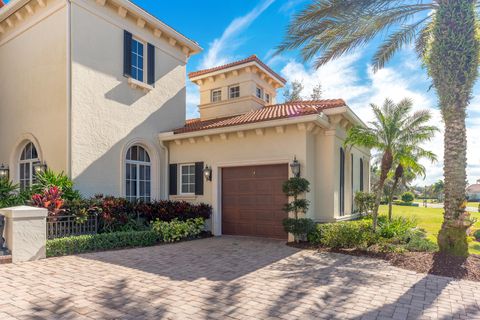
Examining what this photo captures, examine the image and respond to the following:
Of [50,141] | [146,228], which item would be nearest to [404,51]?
[146,228]

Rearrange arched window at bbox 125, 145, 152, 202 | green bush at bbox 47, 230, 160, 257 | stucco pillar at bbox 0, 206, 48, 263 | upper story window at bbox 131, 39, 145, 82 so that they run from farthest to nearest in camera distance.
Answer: upper story window at bbox 131, 39, 145, 82 < arched window at bbox 125, 145, 152, 202 < green bush at bbox 47, 230, 160, 257 < stucco pillar at bbox 0, 206, 48, 263

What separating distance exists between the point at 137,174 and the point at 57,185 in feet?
11.6

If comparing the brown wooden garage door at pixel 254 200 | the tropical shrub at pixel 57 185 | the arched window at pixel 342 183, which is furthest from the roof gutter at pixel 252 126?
the tropical shrub at pixel 57 185

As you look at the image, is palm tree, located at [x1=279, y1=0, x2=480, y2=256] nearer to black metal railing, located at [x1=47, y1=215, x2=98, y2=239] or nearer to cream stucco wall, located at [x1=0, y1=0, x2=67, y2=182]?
cream stucco wall, located at [x1=0, y1=0, x2=67, y2=182]

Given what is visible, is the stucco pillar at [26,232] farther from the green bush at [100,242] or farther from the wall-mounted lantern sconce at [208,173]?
the wall-mounted lantern sconce at [208,173]

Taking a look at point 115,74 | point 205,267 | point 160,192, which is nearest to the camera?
point 205,267

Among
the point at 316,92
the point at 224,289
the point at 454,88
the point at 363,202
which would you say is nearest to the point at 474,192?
the point at 316,92

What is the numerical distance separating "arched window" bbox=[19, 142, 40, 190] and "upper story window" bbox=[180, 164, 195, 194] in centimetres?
563

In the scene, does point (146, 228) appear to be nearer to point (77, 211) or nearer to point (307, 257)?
point (77, 211)

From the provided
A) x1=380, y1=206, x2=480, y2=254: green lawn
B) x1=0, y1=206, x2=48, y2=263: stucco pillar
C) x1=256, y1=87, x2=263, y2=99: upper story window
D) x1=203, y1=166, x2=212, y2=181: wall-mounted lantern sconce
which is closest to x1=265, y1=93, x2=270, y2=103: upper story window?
x1=256, y1=87, x2=263, y2=99: upper story window

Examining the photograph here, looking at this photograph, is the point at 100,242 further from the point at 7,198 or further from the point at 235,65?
the point at 235,65

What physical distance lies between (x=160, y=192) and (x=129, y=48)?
5.96m

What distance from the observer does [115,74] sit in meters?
11.7

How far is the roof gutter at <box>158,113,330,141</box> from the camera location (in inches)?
396
